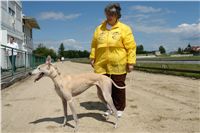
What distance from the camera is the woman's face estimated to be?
676 cm

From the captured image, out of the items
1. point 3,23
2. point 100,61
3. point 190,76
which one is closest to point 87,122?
point 100,61

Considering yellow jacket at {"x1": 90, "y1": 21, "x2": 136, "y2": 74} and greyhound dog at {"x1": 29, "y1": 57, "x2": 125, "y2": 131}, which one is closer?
greyhound dog at {"x1": 29, "y1": 57, "x2": 125, "y2": 131}

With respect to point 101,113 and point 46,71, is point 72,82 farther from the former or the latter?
point 101,113

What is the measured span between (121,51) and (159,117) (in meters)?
1.71

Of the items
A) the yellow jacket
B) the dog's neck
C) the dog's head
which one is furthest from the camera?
the yellow jacket

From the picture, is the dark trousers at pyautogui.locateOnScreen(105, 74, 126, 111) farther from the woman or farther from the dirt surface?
the dirt surface

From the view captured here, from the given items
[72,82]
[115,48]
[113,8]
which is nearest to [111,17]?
[113,8]

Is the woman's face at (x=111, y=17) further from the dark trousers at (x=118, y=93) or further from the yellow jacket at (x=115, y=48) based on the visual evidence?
the dark trousers at (x=118, y=93)

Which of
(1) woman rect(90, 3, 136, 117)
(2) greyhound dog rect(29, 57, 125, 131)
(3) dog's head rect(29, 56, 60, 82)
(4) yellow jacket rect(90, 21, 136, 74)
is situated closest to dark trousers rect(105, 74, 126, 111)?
(1) woman rect(90, 3, 136, 117)

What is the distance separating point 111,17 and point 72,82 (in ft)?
5.16

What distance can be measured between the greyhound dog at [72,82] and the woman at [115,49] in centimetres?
39

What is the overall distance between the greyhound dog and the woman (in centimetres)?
39

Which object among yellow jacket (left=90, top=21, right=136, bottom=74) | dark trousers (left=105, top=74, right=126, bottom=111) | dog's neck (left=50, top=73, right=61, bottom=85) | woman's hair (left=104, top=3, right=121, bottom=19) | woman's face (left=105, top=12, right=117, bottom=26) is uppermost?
woman's hair (left=104, top=3, right=121, bottom=19)

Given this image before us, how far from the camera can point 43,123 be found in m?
6.73
